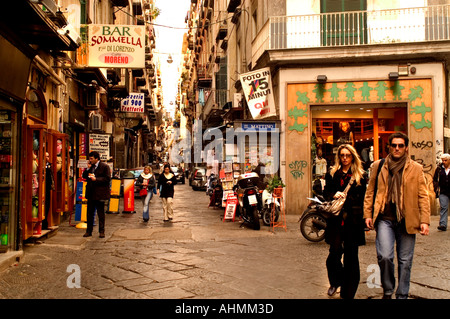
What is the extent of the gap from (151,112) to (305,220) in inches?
1650

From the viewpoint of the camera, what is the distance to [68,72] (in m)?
13.6

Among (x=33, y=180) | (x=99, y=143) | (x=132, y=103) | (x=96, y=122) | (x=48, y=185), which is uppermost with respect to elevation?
(x=132, y=103)

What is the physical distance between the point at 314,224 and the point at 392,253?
4418 mm

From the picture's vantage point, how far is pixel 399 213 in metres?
4.73

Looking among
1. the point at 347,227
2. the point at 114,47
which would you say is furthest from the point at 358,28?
the point at 347,227

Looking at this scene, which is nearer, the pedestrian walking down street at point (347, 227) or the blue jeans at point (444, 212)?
the pedestrian walking down street at point (347, 227)

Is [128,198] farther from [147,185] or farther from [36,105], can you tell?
[36,105]

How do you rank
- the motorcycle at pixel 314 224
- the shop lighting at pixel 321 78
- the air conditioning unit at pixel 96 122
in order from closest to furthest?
the motorcycle at pixel 314 224, the shop lighting at pixel 321 78, the air conditioning unit at pixel 96 122

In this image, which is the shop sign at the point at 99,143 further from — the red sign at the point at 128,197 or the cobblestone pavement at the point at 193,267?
the cobblestone pavement at the point at 193,267

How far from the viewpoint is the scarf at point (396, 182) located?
4750mm

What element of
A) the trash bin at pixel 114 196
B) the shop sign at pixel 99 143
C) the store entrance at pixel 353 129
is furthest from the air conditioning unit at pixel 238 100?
the trash bin at pixel 114 196

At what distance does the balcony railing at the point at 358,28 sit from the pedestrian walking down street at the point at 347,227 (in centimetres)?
1038

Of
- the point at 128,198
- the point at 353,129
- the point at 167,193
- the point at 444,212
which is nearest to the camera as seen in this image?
the point at 444,212

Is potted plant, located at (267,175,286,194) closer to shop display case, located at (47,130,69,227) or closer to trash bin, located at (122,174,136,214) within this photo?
shop display case, located at (47,130,69,227)
